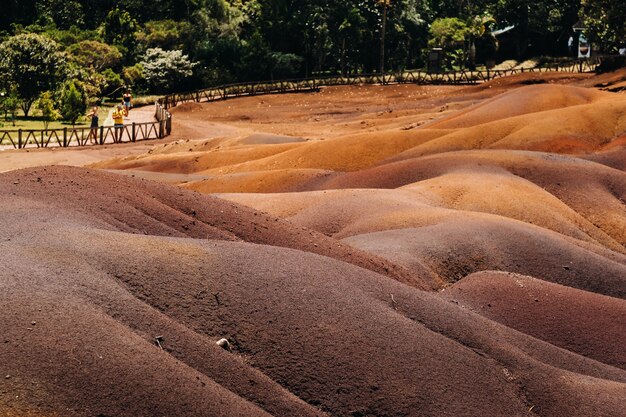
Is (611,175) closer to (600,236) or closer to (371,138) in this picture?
(600,236)

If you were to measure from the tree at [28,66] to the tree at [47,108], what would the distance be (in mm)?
1217

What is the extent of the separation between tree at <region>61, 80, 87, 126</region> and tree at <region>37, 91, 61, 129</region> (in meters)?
0.89

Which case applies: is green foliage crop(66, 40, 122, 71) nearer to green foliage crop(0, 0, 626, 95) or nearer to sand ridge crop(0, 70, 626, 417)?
green foliage crop(0, 0, 626, 95)

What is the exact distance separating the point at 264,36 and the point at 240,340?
80.7 meters

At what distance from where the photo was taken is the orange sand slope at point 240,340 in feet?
38.4

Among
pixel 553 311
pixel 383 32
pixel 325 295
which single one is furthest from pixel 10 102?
pixel 325 295

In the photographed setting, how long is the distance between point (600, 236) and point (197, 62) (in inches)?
2375

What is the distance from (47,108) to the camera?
64.2 meters

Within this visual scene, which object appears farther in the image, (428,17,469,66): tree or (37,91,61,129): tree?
(428,17,469,66): tree

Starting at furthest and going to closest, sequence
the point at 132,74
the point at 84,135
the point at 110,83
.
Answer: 1. the point at 132,74
2. the point at 110,83
3. the point at 84,135

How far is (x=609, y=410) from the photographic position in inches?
597

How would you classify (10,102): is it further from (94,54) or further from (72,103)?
(94,54)

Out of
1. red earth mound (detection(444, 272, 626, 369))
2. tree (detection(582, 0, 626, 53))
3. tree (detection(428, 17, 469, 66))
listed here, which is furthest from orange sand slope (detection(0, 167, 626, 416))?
tree (detection(428, 17, 469, 66))

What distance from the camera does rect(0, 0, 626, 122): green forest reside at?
83.9 metres
